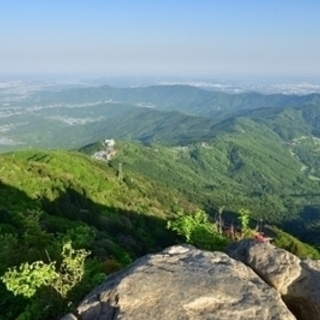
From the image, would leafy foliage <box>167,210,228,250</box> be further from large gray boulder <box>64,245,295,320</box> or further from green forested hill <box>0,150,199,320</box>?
large gray boulder <box>64,245,295,320</box>

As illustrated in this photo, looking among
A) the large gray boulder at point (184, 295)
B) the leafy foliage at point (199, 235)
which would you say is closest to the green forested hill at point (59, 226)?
the large gray boulder at point (184, 295)

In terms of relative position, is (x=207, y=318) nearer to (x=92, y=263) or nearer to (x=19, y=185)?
(x=92, y=263)

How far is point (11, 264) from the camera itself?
43031 millimetres

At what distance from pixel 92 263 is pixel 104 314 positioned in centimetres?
Answer: 1733

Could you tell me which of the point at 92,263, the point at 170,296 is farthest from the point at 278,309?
the point at 92,263

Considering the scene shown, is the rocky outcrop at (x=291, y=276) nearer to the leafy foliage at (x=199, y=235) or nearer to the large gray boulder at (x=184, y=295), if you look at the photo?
the large gray boulder at (x=184, y=295)

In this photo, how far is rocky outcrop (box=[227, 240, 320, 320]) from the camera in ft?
87.9

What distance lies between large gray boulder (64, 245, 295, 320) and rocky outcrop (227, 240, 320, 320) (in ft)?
5.93

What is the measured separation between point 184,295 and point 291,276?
26.0 ft

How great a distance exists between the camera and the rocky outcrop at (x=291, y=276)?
2680cm

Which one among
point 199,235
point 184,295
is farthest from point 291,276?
point 199,235

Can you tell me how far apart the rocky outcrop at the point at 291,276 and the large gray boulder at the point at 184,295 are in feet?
5.93

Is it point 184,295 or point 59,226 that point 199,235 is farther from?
point 59,226

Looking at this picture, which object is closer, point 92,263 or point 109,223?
point 92,263
